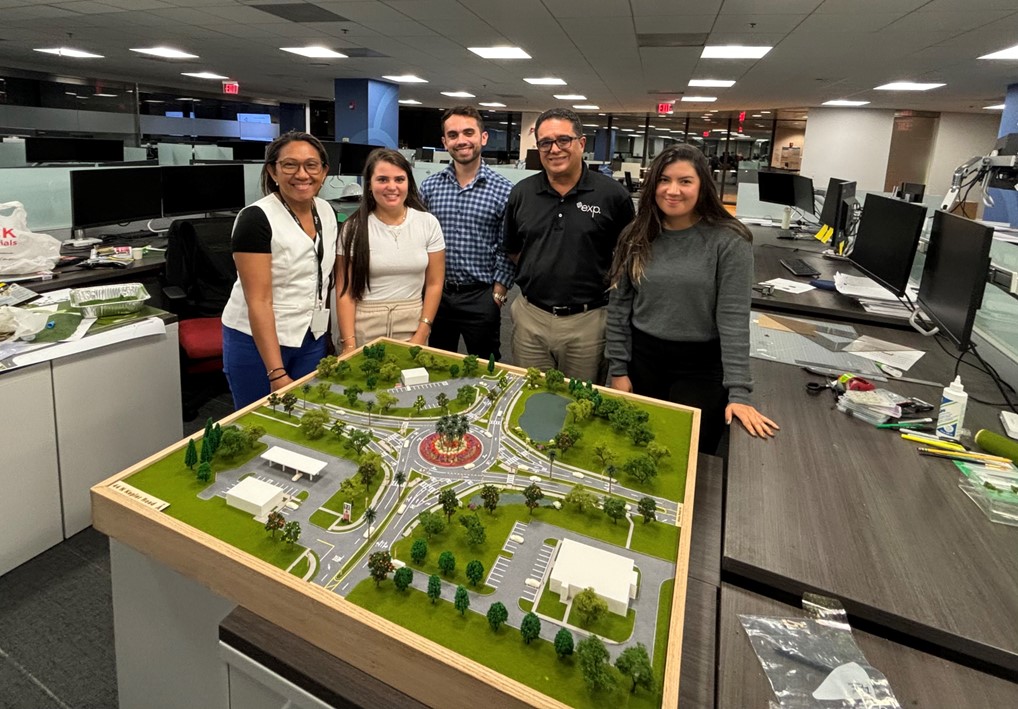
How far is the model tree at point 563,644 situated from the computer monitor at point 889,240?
2226 millimetres

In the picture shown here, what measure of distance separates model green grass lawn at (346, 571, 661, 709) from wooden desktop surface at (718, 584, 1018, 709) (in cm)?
16

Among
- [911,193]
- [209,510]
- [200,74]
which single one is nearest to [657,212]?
[209,510]

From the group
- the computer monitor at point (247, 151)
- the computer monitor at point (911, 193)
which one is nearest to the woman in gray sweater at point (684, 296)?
the computer monitor at point (911, 193)

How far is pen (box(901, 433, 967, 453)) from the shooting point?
4.87ft

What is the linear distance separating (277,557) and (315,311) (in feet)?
3.90

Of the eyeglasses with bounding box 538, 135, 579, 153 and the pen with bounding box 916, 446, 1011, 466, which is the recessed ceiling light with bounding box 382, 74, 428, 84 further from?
the pen with bounding box 916, 446, 1011, 466

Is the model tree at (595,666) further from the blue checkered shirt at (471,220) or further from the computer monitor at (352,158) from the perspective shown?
the computer monitor at (352,158)

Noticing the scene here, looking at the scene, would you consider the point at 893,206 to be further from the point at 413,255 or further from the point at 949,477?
the point at 413,255

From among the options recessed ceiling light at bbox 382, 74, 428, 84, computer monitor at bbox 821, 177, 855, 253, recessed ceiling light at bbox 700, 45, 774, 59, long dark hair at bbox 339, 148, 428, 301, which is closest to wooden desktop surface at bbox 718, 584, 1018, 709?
long dark hair at bbox 339, 148, 428, 301

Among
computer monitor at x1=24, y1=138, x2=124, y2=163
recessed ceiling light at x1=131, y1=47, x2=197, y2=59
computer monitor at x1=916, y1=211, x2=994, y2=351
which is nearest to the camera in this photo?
computer monitor at x1=916, y1=211, x2=994, y2=351

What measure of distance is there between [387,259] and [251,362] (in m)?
0.58

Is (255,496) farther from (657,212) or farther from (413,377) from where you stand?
(657,212)

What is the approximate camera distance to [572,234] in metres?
2.17

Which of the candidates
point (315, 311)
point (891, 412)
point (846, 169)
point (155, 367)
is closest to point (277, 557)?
point (315, 311)
